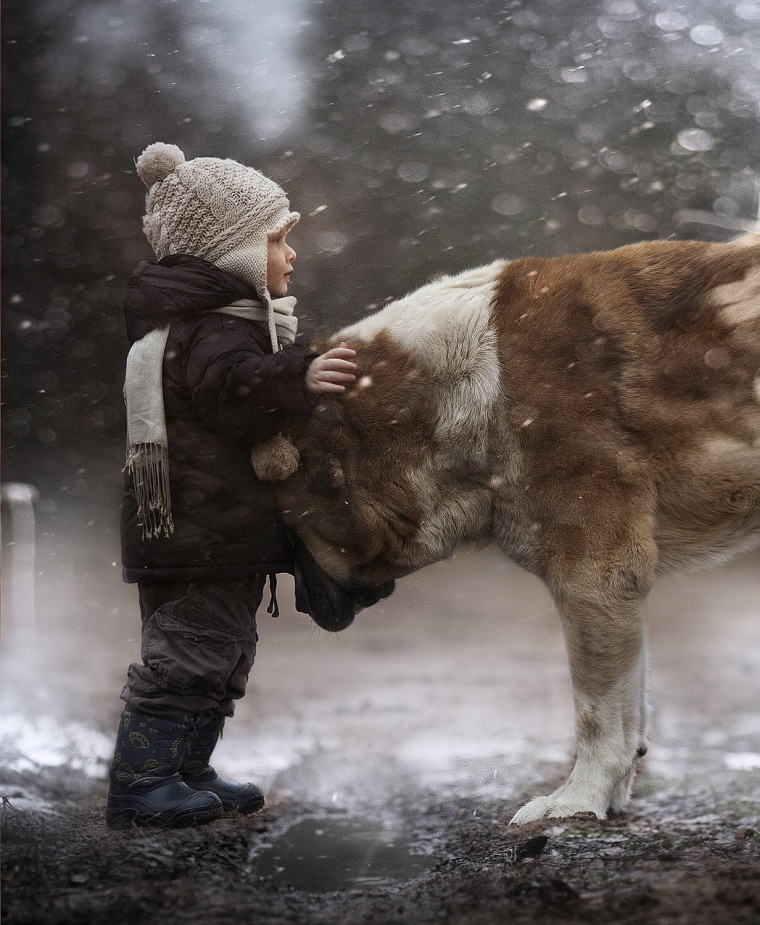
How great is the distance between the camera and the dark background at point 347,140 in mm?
1679

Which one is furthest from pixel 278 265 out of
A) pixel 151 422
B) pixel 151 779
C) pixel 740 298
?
pixel 151 779

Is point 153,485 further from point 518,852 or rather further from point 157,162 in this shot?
point 518,852

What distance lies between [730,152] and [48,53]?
1.43 m

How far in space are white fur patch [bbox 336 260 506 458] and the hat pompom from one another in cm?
44

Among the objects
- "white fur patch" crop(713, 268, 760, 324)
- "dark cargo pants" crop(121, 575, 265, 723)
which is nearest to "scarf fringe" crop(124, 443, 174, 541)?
"dark cargo pants" crop(121, 575, 265, 723)

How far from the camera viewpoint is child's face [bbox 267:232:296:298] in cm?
152

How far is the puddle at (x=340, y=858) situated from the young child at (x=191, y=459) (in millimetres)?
182

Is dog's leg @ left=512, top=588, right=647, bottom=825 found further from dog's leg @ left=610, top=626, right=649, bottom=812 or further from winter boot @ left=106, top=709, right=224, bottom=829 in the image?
winter boot @ left=106, top=709, right=224, bottom=829

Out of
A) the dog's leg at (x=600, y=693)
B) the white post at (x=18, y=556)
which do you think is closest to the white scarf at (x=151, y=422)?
the white post at (x=18, y=556)

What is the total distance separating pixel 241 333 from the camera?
1428 mm

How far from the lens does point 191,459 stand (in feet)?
4.77

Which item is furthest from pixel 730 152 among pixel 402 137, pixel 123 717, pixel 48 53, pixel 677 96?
pixel 123 717

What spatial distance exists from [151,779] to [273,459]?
59 centimetres

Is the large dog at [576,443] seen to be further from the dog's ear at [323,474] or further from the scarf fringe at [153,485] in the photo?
the scarf fringe at [153,485]
